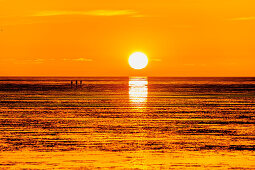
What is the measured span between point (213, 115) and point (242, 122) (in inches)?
235

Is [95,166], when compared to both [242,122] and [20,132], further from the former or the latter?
[242,122]

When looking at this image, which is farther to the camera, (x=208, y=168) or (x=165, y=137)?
(x=165, y=137)

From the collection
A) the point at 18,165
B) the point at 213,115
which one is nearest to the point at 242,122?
the point at 213,115

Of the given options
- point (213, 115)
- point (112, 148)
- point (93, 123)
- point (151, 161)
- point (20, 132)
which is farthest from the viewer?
point (213, 115)

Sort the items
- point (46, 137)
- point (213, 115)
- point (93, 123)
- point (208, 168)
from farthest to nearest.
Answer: point (213, 115), point (93, 123), point (46, 137), point (208, 168)

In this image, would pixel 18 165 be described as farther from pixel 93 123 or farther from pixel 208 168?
pixel 93 123

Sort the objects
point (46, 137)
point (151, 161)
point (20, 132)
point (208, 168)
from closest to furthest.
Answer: point (208, 168) < point (151, 161) < point (46, 137) < point (20, 132)

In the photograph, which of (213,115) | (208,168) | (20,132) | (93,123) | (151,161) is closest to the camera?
(208,168)

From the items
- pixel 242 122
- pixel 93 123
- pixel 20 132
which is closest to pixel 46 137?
pixel 20 132

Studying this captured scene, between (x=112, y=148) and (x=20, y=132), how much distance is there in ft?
24.0

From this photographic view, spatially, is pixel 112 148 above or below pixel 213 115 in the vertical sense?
below

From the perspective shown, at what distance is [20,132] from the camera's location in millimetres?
26797

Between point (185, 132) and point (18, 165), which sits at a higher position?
point (185, 132)

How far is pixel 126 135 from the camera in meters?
25.6
